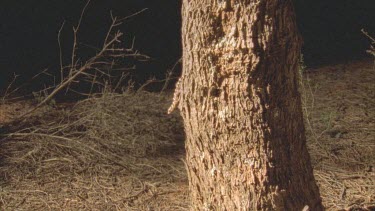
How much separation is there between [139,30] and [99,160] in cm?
316

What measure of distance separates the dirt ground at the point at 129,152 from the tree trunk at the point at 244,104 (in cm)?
87

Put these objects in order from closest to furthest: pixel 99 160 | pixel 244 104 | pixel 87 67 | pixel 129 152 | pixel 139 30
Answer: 1. pixel 244 104
2. pixel 99 160
3. pixel 129 152
4. pixel 87 67
5. pixel 139 30

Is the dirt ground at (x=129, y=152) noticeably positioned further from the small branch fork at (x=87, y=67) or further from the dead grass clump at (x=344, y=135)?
the small branch fork at (x=87, y=67)

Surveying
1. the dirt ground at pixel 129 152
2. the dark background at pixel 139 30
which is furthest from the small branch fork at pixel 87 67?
the dark background at pixel 139 30

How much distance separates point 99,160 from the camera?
4.29 m

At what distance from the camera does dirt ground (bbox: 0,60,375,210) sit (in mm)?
3748

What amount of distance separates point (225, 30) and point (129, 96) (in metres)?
2.93

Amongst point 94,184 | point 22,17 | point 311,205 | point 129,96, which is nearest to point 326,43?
point 129,96

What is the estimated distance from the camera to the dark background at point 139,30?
252 inches

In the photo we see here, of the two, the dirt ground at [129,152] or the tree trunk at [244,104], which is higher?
the tree trunk at [244,104]

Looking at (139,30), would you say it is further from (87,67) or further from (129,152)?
(129,152)

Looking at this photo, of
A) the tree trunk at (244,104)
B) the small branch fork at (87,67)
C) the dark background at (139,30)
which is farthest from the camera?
the dark background at (139,30)

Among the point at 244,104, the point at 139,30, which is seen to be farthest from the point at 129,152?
the point at 139,30

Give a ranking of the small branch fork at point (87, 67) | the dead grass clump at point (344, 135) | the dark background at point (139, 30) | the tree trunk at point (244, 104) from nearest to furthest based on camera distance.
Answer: the tree trunk at point (244, 104) < the dead grass clump at point (344, 135) < the small branch fork at point (87, 67) < the dark background at point (139, 30)
